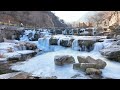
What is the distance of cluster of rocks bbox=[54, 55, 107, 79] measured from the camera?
15.7 feet

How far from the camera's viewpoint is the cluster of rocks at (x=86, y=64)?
4782 millimetres

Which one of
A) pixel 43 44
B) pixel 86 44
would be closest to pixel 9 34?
pixel 43 44

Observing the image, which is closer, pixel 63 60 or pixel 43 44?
pixel 63 60

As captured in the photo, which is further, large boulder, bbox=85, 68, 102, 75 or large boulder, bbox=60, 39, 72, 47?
large boulder, bbox=60, 39, 72, 47

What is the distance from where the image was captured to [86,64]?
5.14 metres

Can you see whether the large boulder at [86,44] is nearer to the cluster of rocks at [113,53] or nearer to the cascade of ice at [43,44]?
the cluster of rocks at [113,53]

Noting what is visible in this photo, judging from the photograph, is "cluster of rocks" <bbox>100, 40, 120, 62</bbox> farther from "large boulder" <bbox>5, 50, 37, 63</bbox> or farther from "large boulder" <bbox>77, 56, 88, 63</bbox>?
"large boulder" <bbox>5, 50, 37, 63</bbox>

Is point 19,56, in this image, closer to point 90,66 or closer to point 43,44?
point 43,44

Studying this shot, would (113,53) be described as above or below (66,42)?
below

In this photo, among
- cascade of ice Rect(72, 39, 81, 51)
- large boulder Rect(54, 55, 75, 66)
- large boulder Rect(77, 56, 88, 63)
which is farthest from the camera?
cascade of ice Rect(72, 39, 81, 51)

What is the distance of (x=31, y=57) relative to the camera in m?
6.11

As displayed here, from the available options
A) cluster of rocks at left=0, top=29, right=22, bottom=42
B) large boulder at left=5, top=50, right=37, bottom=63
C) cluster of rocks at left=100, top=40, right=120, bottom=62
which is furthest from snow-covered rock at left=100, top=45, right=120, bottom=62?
cluster of rocks at left=0, top=29, right=22, bottom=42
